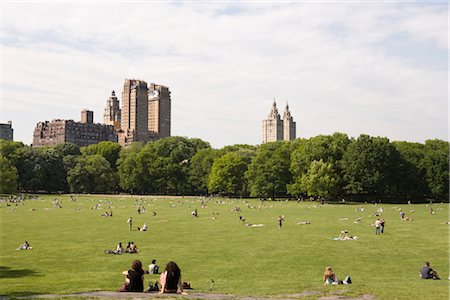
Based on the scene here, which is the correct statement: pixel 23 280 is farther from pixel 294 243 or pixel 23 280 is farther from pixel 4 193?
pixel 4 193

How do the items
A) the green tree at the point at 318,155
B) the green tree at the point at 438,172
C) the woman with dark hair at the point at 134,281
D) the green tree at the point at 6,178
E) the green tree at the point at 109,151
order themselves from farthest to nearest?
the green tree at the point at 109,151 → the green tree at the point at 6,178 → the green tree at the point at 318,155 → the green tree at the point at 438,172 → the woman with dark hair at the point at 134,281

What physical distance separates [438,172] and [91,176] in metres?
80.1

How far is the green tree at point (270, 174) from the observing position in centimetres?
10681

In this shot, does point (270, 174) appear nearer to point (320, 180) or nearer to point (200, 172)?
point (320, 180)

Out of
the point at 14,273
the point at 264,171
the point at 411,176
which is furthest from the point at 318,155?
the point at 14,273

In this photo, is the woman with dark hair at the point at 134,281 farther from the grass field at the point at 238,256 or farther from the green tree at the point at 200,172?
the green tree at the point at 200,172

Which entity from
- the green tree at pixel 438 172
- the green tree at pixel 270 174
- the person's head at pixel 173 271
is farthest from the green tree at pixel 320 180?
the person's head at pixel 173 271

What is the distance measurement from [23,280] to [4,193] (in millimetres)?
92496

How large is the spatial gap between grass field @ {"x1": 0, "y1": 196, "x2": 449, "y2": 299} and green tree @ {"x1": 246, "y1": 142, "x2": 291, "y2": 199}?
5588cm

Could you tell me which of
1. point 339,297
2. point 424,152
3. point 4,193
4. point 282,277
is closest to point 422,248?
point 282,277

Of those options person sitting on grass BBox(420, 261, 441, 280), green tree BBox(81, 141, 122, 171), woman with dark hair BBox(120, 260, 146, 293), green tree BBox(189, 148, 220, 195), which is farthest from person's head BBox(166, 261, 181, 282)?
green tree BBox(81, 141, 122, 171)

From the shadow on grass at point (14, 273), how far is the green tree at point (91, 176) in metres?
105

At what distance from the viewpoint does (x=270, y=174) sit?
350 ft

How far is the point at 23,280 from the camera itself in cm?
2266
